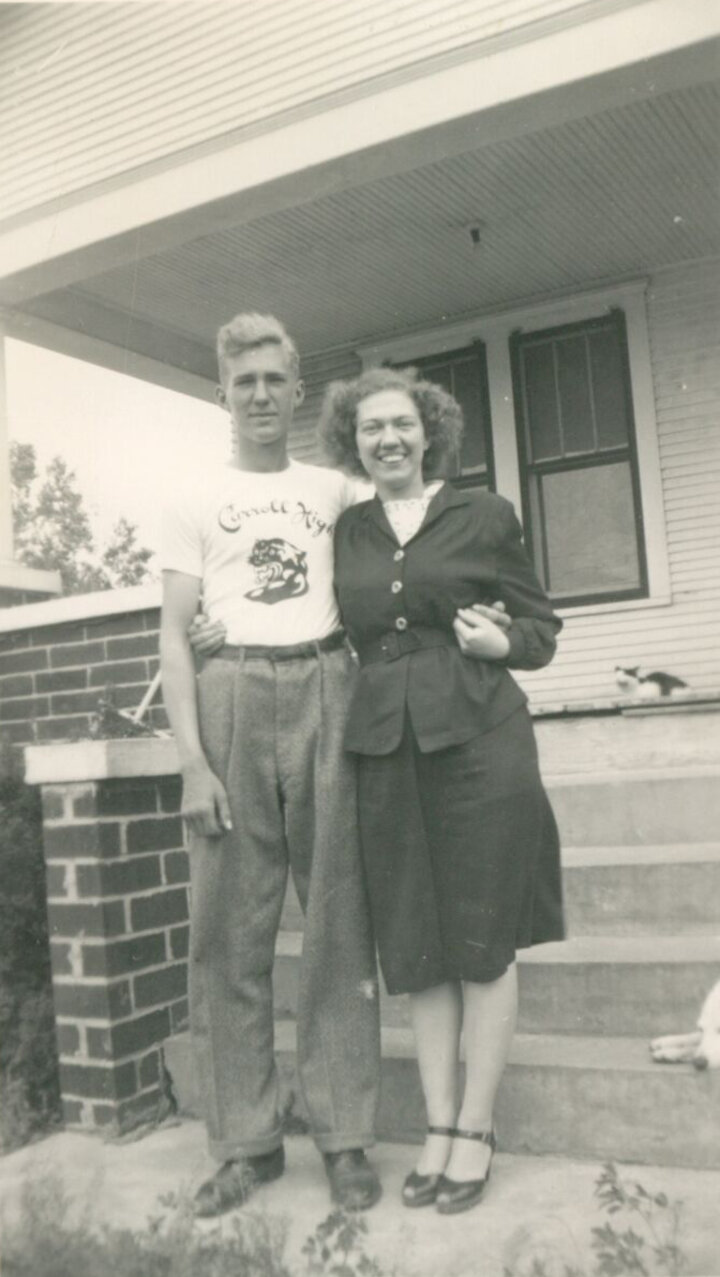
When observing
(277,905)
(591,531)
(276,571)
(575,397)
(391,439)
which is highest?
(575,397)

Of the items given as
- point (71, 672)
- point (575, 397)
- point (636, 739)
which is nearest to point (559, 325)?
point (575, 397)

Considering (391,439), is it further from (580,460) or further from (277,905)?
(580,460)

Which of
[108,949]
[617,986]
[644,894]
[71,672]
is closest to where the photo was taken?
[617,986]

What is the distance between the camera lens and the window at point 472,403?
262 inches

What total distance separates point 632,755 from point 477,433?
2743 millimetres

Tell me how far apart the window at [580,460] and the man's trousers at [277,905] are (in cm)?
398

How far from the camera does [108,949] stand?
3.10 metres

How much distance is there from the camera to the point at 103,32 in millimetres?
5570

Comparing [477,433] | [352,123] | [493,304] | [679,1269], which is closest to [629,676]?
[477,433]

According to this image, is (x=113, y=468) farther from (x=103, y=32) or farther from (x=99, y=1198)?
(x=103, y=32)

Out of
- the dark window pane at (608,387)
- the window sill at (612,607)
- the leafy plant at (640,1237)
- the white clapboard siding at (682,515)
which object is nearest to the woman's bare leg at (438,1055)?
the leafy plant at (640,1237)

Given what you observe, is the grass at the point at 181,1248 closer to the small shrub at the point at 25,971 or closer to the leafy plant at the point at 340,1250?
the leafy plant at the point at 340,1250

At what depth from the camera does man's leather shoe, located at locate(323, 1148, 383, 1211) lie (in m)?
2.43

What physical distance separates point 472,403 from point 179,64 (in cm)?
245
